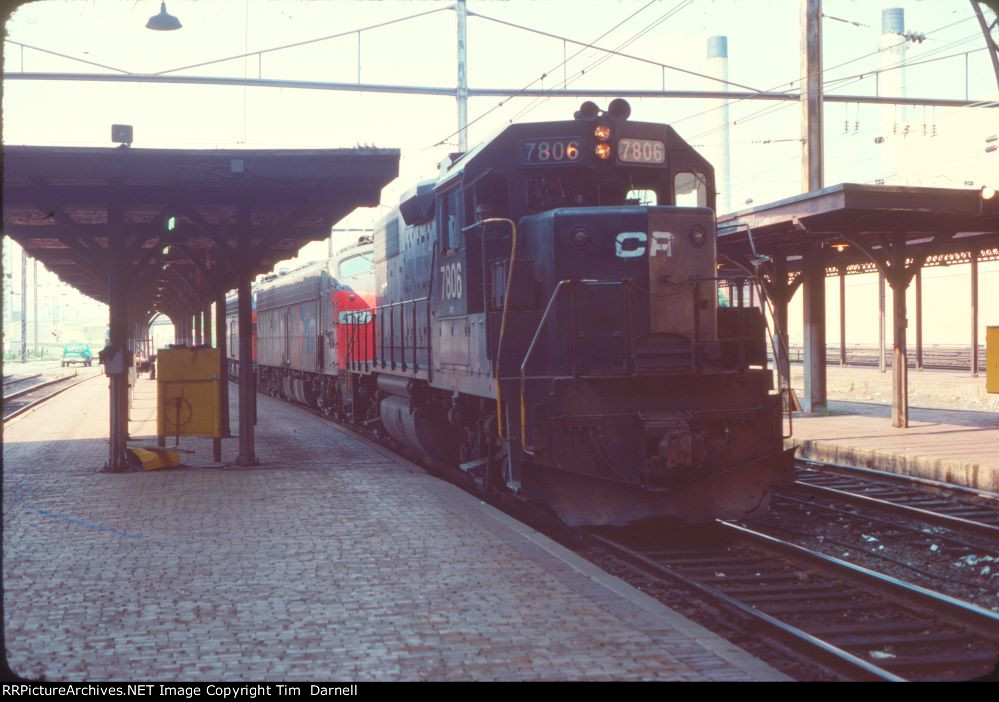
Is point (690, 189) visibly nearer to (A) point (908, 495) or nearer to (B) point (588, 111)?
(B) point (588, 111)

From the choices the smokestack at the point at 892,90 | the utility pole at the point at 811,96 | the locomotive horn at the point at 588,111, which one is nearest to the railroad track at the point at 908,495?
the locomotive horn at the point at 588,111

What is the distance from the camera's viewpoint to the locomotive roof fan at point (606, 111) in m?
9.35

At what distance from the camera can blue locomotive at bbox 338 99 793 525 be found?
8.67 meters

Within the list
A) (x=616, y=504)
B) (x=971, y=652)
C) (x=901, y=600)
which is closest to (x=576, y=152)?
(x=616, y=504)

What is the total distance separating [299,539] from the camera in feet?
27.5

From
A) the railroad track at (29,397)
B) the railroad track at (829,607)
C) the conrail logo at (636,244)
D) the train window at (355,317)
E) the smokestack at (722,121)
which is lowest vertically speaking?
the railroad track at (829,607)

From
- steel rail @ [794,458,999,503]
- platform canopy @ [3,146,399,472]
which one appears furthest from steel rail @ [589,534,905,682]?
platform canopy @ [3,146,399,472]

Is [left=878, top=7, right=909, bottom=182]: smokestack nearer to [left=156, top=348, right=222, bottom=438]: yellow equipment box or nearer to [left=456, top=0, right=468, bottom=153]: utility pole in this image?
[left=456, top=0, right=468, bottom=153]: utility pole

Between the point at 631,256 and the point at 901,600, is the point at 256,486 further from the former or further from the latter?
the point at 901,600

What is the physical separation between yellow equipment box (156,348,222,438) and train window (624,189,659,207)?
6.77 meters

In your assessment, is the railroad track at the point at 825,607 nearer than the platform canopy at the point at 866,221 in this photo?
Yes

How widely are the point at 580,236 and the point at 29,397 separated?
30110 millimetres

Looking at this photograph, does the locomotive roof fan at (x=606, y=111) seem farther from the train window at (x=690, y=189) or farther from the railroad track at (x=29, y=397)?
the railroad track at (x=29, y=397)

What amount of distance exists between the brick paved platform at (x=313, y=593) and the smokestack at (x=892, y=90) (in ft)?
177
